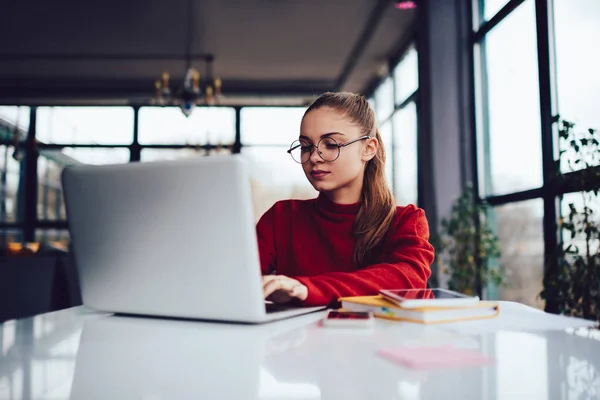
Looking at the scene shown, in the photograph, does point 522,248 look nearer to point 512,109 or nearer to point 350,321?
point 512,109

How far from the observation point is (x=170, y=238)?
864 mm

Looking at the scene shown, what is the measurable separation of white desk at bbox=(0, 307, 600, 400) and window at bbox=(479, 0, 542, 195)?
9.19 ft

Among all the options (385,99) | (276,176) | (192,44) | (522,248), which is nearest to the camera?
(522,248)

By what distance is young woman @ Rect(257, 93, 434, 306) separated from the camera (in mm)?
1273

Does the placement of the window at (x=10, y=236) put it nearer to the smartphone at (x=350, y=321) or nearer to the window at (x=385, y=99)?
the window at (x=385, y=99)

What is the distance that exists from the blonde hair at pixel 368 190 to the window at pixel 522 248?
1948mm

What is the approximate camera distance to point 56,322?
0.95m

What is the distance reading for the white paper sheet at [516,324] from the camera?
0.81 m

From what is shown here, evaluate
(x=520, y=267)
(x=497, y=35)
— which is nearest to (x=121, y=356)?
(x=520, y=267)

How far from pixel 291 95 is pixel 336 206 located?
21.3 ft

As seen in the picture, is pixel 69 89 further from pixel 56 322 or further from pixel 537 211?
pixel 56 322

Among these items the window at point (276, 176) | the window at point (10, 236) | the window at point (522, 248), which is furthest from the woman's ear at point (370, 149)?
the window at point (10, 236)

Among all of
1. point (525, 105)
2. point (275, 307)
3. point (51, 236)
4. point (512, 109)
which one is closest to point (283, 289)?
point (275, 307)

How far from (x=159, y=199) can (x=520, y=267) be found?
10.9 ft
